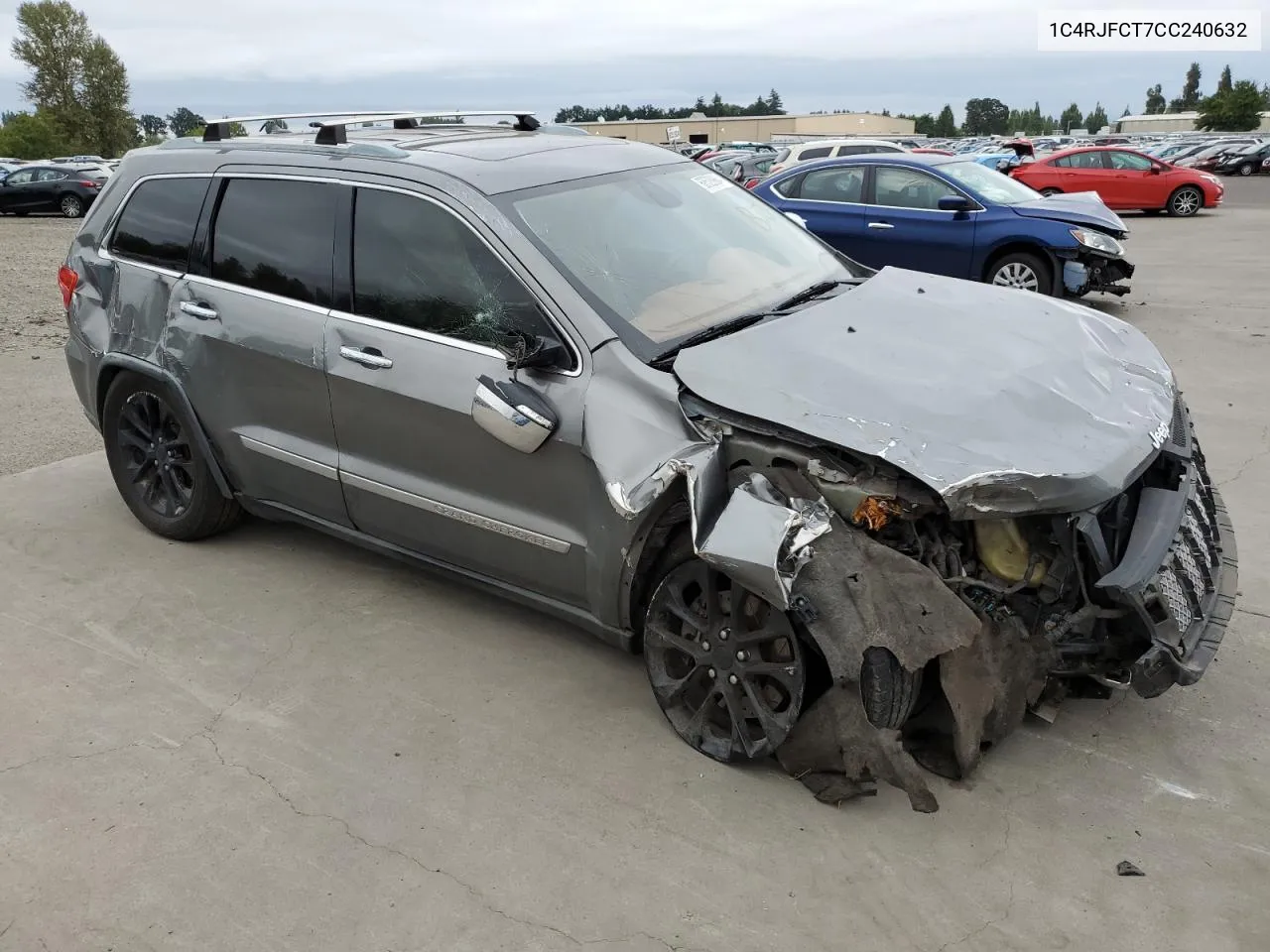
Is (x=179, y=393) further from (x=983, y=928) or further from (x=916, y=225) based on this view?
(x=916, y=225)

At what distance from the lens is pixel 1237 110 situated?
7031cm

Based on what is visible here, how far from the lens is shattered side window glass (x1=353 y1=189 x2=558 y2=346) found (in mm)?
3553

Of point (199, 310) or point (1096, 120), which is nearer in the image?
point (199, 310)

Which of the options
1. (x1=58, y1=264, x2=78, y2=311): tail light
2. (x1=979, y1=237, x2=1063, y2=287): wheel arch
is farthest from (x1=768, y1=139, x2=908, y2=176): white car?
(x1=58, y1=264, x2=78, y2=311): tail light

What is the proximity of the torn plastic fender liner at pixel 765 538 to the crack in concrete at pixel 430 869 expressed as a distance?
0.97 meters

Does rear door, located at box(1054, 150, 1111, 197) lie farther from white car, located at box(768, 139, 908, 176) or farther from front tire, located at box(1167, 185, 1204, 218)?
white car, located at box(768, 139, 908, 176)

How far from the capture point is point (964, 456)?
9.21ft

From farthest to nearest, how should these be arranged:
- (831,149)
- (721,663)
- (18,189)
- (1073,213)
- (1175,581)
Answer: (18,189) < (831,149) < (1073,213) < (721,663) < (1175,581)

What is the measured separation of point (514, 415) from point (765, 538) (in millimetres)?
1000

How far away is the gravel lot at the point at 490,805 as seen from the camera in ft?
8.91

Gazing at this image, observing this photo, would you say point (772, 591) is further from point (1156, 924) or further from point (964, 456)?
point (1156, 924)

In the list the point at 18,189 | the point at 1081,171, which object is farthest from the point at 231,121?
the point at 18,189

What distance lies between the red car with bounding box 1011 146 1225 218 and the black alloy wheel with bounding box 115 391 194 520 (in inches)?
788

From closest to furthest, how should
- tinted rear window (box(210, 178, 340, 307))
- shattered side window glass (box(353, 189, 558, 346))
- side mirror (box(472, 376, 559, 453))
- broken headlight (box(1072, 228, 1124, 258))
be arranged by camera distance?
1. side mirror (box(472, 376, 559, 453))
2. shattered side window glass (box(353, 189, 558, 346))
3. tinted rear window (box(210, 178, 340, 307))
4. broken headlight (box(1072, 228, 1124, 258))
